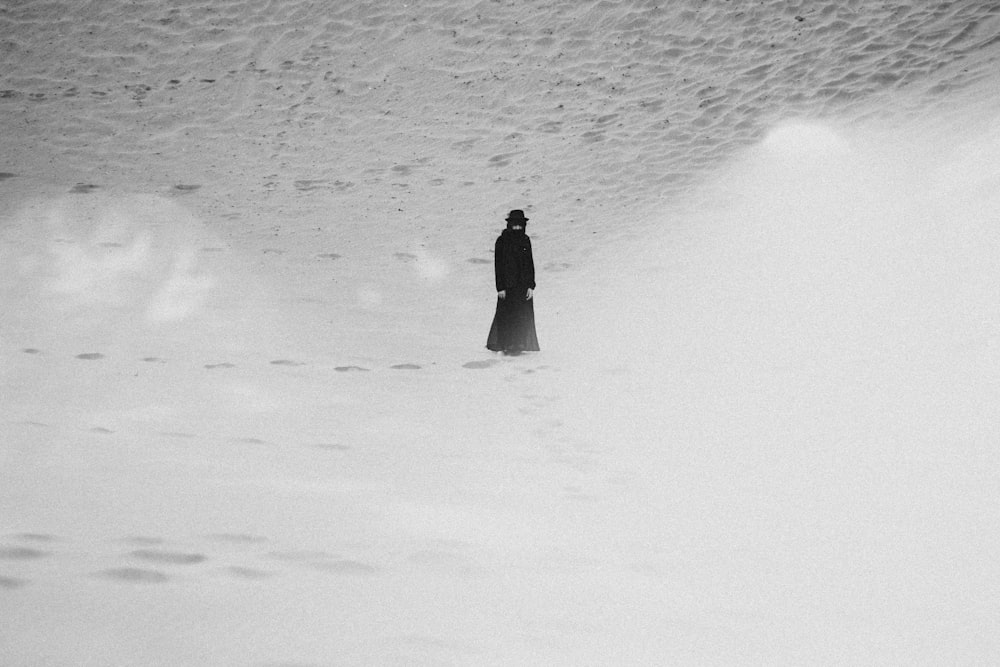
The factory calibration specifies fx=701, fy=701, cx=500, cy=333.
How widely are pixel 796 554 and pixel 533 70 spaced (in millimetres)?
8587

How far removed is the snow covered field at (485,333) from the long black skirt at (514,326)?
0.22 m

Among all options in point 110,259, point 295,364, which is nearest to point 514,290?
point 295,364

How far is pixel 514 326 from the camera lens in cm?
615

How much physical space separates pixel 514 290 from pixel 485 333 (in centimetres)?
139

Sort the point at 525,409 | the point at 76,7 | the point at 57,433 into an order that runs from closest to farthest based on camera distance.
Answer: the point at 57,433
the point at 525,409
the point at 76,7

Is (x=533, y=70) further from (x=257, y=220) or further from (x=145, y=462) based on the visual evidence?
(x=145, y=462)

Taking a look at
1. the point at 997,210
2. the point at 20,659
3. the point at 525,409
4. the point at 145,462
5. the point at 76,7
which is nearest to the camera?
the point at 20,659

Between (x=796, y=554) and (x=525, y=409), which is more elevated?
(x=525, y=409)

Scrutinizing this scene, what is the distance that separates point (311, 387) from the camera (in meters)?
4.48

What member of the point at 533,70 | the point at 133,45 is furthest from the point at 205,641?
the point at 133,45

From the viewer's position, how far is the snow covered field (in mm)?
1868

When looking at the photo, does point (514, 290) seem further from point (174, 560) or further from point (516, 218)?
point (174, 560)

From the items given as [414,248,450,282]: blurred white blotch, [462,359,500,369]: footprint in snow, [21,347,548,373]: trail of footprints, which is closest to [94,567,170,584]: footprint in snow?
[21,347,548,373]: trail of footprints

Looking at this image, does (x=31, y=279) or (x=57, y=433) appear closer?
(x=57, y=433)
